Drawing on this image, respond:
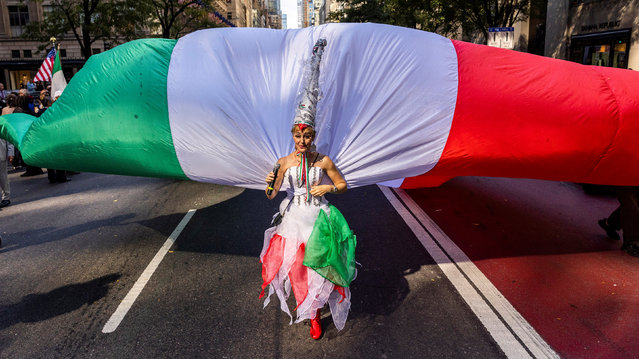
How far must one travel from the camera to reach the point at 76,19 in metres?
25.9

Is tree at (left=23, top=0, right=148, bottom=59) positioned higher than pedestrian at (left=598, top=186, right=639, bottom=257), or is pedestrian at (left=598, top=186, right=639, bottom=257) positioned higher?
tree at (left=23, top=0, right=148, bottom=59)

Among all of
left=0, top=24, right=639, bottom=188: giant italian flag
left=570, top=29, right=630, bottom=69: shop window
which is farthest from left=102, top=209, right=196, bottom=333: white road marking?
left=570, top=29, right=630, bottom=69: shop window

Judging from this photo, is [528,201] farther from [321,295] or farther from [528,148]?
[321,295]

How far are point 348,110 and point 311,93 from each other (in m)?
0.51

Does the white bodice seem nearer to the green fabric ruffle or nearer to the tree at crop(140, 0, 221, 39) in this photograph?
the green fabric ruffle

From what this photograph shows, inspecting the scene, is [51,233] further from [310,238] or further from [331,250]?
[331,250]

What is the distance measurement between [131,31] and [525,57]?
2860 centimetres

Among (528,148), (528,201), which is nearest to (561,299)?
(528,148)

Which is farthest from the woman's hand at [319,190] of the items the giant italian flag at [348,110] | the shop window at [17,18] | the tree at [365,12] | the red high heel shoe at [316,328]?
the shop window at [17,18]

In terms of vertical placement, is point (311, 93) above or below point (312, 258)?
above

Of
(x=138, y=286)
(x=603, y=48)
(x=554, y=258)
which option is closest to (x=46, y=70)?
(x=138, y=286)

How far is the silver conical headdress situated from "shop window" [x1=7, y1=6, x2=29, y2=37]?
176ft

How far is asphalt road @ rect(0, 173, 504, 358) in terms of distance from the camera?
3527 mm

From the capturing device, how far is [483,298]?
13.9ft
